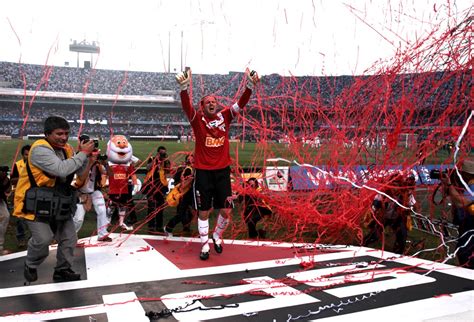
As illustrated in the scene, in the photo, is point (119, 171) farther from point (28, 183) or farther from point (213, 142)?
point (28, 183)

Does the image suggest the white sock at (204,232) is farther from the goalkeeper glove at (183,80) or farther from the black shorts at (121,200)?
the black shorts at (121,200)

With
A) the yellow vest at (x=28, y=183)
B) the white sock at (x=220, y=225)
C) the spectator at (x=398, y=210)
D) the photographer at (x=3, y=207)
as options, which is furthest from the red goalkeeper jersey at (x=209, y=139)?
the photographer at (x=3, y=207)

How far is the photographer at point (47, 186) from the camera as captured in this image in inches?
165

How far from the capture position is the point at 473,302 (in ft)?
12.8

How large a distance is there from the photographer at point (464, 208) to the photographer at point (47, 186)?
4003 mm

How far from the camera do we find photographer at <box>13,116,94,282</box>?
165 inches

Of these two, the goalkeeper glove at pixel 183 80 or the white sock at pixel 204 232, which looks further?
the white sock at pixel 204 232

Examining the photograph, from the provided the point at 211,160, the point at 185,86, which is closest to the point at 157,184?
the point at 211,160

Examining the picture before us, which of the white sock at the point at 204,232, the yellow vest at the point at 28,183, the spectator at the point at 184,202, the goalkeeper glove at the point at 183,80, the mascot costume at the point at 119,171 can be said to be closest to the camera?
the yellow vest at the point at 28,183

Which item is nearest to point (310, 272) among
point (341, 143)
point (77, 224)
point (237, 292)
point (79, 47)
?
point (237, 292)

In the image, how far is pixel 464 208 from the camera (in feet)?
14.9

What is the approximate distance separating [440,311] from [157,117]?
183 feet

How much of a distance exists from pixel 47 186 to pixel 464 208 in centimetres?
461

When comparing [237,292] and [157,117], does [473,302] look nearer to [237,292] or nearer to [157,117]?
[237,292]
